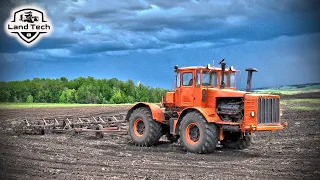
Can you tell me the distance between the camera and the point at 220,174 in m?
11.3

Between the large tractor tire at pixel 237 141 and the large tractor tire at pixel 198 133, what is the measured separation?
5.01ft

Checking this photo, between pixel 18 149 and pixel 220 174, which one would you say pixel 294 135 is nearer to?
pixel 220 174

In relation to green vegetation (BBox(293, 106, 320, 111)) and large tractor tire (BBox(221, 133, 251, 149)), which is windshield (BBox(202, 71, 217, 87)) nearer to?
large tractor tire (BBox(221, 133, 251, 149))

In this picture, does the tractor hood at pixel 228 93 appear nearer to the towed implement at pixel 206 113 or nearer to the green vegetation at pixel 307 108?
the towed implement at pixel 206 113

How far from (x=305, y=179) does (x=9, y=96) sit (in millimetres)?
44747

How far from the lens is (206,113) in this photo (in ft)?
47.8

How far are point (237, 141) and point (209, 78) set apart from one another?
2440 millimetres

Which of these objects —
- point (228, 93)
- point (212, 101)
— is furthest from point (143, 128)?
point (228, 93)

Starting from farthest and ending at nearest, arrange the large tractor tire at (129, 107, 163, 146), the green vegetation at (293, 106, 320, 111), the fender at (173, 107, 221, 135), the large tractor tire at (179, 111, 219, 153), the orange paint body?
the green vegetation at (293, 106, 320, 111) < the large tractor tire at (129, 107, 163, 146) < the fender at (173, 107, 221, 135) < the large tractor tire at (179, 111, 219, 153) < the orange paint body

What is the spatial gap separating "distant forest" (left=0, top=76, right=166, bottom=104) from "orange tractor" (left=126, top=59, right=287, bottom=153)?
32739mm

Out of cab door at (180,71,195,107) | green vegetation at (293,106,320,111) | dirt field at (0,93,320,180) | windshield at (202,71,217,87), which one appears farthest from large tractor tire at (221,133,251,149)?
green vegetation at (293,106,320,111)

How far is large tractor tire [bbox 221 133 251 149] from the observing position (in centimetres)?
1582

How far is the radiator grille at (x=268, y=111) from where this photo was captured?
46.4 ft

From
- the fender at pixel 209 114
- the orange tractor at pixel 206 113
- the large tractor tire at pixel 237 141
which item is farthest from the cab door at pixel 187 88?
the large tractor tire at pixel 237 141
